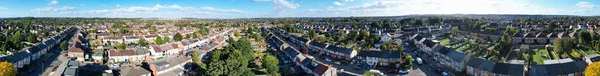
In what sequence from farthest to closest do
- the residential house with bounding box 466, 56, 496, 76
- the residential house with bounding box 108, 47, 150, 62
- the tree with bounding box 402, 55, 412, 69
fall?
1. the residential house with bounding box 108, 47, 150, 62
2. the tree with bounding box 402, 55, 412, 69
3. the residential house with bounding box 466, 56, 496, 76

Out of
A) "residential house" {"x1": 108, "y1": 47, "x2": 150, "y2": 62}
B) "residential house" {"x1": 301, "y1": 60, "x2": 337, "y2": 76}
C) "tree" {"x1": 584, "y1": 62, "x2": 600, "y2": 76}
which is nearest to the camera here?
"tree" {"x1": 584, "y1": 62, "x2": 600, "y2": 76}

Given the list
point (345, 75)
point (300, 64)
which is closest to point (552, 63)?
point (345, 75)

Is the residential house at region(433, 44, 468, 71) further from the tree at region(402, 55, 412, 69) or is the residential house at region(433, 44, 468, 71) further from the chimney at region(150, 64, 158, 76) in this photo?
the chimney at region(150, 64, 158, 76)

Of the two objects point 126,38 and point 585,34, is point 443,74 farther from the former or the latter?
point 126,38

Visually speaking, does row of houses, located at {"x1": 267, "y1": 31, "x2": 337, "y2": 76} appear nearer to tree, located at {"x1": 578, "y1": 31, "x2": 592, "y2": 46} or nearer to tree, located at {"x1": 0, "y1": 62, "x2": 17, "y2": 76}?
tree, located at {"x1": 0, "y1": 62, "x2": 17, "y2": 76}

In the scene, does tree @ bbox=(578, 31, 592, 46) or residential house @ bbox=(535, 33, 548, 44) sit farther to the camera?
residential house @ bbox=(535, 33, 548, 44)

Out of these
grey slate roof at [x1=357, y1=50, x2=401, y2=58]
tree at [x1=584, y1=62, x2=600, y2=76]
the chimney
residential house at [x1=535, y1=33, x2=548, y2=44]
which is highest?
residential house at [x1=535, y1=33, x2=548, y2=44]

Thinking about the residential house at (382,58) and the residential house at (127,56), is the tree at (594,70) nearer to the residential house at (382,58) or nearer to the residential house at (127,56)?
the residential house at (382,58)

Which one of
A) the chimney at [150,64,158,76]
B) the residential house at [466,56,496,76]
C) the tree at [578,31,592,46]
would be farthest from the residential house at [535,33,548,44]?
the chimney at [150,64,158,76]

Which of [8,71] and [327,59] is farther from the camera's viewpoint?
[327,59]

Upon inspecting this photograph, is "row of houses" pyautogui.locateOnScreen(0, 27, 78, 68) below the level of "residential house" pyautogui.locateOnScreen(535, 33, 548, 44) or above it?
below

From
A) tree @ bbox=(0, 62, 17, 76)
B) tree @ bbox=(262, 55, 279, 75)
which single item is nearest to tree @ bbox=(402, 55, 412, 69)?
tree @ bbox=(262, 55, 279, 75)
